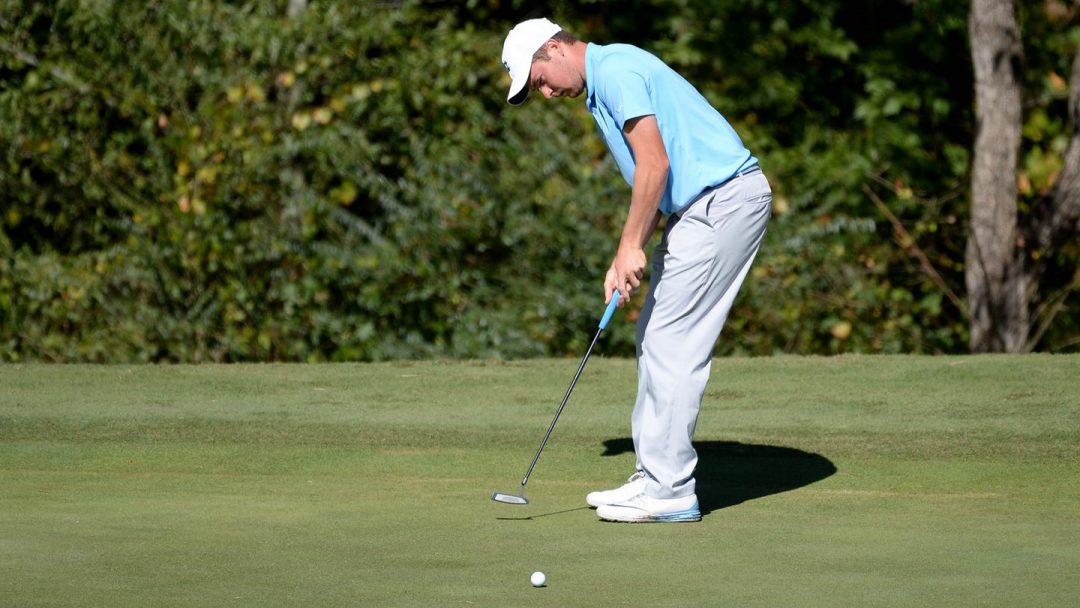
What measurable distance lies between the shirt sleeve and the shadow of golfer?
4.22 ft

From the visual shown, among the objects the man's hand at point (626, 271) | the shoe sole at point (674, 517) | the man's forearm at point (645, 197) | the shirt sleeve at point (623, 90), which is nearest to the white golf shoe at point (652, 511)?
the shoe sole at point (674, 517)

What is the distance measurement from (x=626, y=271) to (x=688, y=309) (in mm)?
230

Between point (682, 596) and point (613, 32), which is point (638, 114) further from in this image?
point (613, 32)

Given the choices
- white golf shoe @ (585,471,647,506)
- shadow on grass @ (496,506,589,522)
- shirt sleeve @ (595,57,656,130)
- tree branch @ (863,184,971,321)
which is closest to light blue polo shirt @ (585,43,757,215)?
shirt sleeve @ (595,57,656,130)

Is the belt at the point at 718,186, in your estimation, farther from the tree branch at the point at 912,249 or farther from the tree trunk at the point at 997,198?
the tree branch at the point at 912,249

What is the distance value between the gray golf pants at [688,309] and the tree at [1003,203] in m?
6.52

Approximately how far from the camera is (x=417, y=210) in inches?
424

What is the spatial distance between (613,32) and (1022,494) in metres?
9.15

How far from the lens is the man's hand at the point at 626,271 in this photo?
5043 millimetres

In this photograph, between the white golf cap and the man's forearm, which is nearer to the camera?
the man's forearm

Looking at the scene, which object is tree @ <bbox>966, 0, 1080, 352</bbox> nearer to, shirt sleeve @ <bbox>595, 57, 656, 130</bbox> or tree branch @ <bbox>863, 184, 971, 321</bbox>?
tree branch @ <bbox>863, 184, 971, 321</bbox>

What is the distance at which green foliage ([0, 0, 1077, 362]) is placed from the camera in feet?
35.4

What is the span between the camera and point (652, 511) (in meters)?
5.11

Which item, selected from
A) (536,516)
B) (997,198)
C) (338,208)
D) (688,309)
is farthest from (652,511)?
(997,198)
